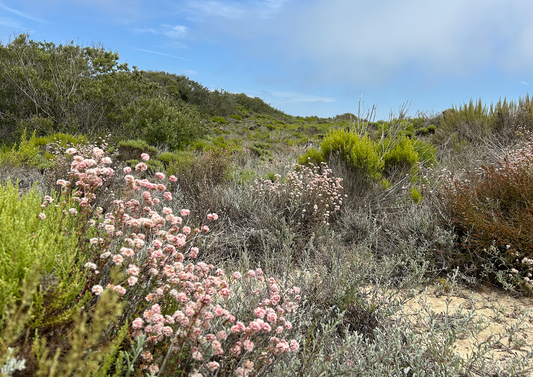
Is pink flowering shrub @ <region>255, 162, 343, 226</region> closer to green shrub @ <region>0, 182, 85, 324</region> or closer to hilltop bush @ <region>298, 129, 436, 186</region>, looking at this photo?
hilltop bush @ <region>298, 129, 436, 186</region>

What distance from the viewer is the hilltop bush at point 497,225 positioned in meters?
3.03

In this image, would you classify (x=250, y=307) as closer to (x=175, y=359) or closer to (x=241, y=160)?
(x=175, y=359)

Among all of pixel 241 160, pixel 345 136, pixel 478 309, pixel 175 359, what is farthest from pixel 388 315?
pixel 241 160

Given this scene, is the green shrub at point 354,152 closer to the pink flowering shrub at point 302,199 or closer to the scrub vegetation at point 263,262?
the scrub vegetation at point 263,262

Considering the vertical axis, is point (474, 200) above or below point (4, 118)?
below

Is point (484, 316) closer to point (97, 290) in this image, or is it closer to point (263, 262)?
point (263, 262)

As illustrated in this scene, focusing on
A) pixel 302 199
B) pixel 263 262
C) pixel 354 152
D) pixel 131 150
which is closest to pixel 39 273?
pixel 263 262

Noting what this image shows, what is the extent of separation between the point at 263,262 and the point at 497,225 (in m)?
2.32

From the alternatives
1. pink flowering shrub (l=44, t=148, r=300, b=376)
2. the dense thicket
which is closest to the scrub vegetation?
pink flowering shrub (l=44, t=148, r=300, b=376)

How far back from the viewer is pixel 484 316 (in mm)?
2695

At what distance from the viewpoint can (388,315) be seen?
7.80 ft

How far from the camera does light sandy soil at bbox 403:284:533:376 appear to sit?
7.52ft

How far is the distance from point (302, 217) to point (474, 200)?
1953 millimetres

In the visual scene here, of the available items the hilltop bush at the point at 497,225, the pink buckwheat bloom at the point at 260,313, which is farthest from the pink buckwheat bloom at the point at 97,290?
the hilltop bush at the point at 497,225
